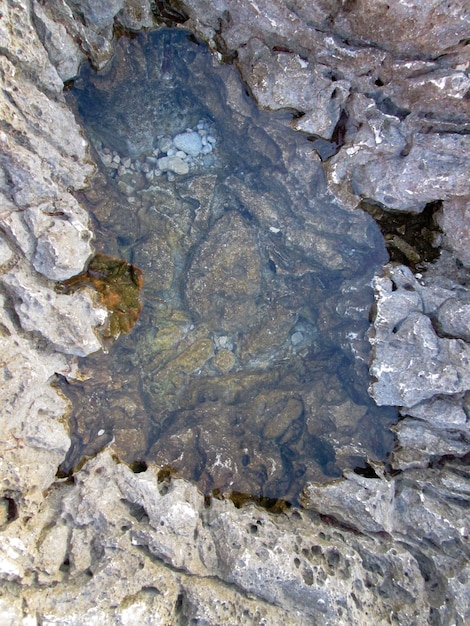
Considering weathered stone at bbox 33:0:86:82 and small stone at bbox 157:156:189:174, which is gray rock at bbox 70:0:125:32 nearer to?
weathered stone at bbox 33:0:86:82

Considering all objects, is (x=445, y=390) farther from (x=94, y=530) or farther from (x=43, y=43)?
(x=43, y=43)

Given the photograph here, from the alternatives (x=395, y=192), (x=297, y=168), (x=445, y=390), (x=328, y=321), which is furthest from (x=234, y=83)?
(x=445, y=390)

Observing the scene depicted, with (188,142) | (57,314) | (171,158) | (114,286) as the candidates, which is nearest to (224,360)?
(114,286)

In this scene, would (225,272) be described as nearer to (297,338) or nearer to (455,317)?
(297,338)

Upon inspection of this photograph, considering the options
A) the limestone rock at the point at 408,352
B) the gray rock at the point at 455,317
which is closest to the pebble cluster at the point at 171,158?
the limestone rock at the point at 408,352

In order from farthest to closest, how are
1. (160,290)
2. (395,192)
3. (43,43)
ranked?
(160,290)
(395,192)
(43,43)

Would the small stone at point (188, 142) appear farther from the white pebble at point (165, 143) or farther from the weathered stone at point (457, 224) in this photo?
the weathered stone at point (457, 224)

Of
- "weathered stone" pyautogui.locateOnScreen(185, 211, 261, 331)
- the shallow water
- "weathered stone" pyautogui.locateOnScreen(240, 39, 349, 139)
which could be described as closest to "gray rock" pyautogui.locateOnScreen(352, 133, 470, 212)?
the shallow water

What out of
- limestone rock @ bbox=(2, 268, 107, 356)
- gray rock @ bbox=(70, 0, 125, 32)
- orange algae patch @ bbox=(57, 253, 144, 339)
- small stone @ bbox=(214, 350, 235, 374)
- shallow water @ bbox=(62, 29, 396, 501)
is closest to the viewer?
limestone rock @ bbox=(2, 268, 107, 356)
